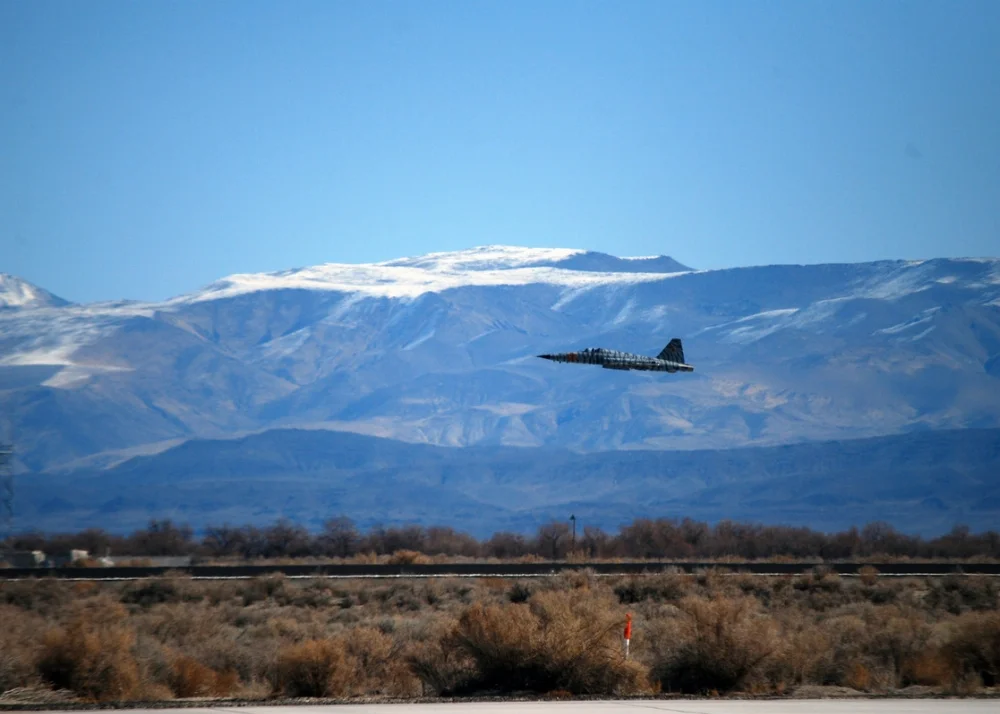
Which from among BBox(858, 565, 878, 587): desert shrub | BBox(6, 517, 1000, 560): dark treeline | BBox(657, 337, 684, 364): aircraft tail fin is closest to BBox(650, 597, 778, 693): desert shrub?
BBox(858, 565, 878, 587): desert shrub

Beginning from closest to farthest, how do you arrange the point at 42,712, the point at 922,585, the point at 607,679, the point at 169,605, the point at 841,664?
the point at 42,712, the point at 607,679, the point at 841,664, the point at 169,605, the point at 922,585

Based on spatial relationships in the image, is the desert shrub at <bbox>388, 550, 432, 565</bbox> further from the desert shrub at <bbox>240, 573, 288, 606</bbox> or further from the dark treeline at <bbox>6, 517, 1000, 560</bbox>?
the desert shrub at <bbox>240, 573, 288, 606</bbox>

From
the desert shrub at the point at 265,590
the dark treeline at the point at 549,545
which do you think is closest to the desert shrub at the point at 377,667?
the desert shrub at the point at 265,590

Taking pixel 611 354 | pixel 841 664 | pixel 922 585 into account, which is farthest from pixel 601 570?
pixel 841 664

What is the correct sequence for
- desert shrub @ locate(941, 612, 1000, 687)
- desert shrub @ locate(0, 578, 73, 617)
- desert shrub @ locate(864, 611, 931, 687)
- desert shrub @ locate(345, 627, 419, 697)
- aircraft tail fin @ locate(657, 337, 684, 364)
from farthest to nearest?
1. aircraft tail fin @ locate(657, 337, 684, 364)
2. desert shrub @ locate(0, 578, 73, 617)
3. desert shrub @ locate(864, 611, 931, 687)
4. desert shrub @ locate(941, 612, 1000, 687)
5. desert shrub @ locate(345, 627, 419, 697)

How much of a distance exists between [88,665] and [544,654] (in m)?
9.15

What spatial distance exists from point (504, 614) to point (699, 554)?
204 ft

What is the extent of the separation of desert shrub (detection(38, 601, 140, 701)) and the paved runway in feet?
10.3

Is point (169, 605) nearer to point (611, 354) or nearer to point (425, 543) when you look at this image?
point (611, 354)

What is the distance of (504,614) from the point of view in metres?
27.3

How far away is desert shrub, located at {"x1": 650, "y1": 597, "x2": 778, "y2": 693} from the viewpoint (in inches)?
1073

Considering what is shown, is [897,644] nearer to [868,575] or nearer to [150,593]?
[868,575]

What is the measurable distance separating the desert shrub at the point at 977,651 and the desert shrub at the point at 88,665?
17.3m

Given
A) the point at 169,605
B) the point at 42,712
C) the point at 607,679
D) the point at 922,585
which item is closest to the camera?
the point at 42,712
